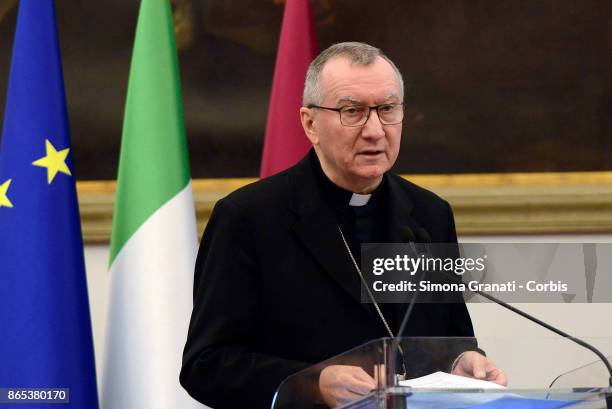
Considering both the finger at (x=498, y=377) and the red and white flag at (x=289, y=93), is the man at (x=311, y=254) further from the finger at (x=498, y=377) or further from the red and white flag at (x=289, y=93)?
the red and white flag at (x=289, y=93)

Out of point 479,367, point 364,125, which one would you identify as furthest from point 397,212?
point 479,367

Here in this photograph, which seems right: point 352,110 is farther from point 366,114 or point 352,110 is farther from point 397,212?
point 397,212

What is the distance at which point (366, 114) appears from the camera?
297 centimetres

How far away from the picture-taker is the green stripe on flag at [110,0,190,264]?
4465 mm

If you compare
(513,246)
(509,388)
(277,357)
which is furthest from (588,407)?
(277,357)

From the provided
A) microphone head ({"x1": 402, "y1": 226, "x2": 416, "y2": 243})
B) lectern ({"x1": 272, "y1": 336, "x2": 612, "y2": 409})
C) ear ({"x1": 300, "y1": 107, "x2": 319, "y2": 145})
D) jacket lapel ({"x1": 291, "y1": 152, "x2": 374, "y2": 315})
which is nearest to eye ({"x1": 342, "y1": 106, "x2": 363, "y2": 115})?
ear ({"x1": 300, "y1": 107, "x2": 319, "y2": 145})

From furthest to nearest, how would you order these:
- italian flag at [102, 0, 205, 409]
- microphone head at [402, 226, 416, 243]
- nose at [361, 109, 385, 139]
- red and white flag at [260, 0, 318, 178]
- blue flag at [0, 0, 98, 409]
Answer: red and white flag at [260, 0, 318, 178] → italian flag at [102, 0, 205, 409] → blue flag at [0, 0, 98, 409] → nose at [361, 109, 385, 139] → microphone head at [402, 226, 416, 243]

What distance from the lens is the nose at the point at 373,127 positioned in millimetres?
2947

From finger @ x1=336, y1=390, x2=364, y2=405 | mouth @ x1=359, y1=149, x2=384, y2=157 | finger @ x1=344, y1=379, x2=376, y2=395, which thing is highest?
mouth @ x1=359, y1=149, x2=384, y2=157

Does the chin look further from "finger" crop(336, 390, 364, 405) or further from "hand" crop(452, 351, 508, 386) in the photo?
"finger" crop(336, 390, 364, 405)

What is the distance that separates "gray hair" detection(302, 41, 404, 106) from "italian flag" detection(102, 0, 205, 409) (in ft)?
4.70

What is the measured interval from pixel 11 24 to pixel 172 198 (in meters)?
1.17

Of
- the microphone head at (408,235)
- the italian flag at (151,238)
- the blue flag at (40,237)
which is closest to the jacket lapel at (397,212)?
the microphone head at (408,235)

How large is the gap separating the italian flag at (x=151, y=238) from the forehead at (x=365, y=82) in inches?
61.9
